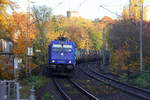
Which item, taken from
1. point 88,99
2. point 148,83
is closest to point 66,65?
point 148,83

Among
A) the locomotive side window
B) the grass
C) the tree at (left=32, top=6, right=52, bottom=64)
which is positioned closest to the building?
the tree at (left=32, top=6, right=52, bottom=64)

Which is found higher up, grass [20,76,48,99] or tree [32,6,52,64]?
tree [32,6,52,64]

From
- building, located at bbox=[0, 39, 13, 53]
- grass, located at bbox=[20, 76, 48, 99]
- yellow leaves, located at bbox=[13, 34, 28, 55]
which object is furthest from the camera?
building, located at bbox=[0, 39, 13, 53]

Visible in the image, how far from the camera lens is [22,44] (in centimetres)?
2914

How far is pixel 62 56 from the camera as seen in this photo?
88.2ft

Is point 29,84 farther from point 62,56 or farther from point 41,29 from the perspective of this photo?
point 41,29

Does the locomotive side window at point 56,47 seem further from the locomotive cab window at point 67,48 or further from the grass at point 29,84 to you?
the grass at point 29,84

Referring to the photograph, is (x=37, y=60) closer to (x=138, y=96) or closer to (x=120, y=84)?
(x=120, y=84)

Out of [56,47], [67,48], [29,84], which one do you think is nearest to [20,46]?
[56,47]

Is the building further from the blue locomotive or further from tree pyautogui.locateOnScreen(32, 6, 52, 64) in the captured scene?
the blue locomotive

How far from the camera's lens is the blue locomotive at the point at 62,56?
2652 centimetres

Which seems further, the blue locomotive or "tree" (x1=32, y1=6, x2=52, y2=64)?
"tree" (x1=32, y1=6, x2=52, y2=64)

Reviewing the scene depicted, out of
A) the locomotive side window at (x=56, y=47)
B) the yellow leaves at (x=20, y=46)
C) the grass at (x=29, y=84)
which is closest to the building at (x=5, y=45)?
the yellow leaves at (x=20, y=46)

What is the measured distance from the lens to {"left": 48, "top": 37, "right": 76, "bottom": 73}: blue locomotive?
26516 mm
